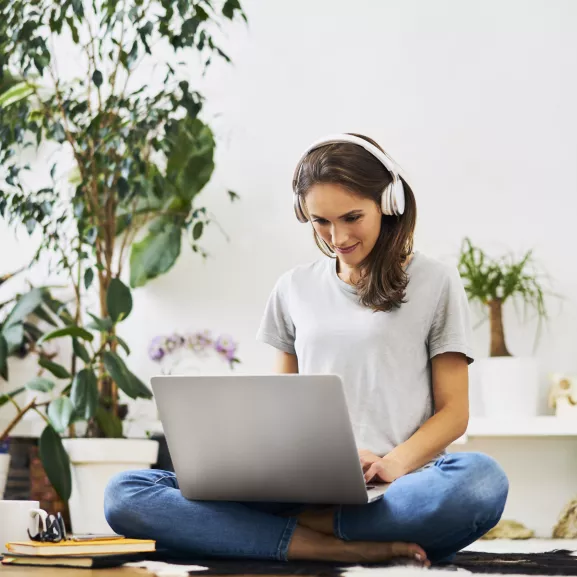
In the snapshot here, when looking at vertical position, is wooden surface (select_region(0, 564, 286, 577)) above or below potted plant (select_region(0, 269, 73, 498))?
below

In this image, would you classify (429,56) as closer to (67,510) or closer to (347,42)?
(347,42)

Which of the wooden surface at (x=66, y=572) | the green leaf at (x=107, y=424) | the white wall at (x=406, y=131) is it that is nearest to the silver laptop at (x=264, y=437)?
the wooden surface at (x=66, y=572)

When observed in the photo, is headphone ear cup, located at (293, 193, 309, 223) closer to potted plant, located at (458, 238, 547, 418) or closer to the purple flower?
potted plant, located at (458, 238, 547, 418)

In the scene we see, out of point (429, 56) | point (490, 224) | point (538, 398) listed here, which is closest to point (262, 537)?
point (538, 398)

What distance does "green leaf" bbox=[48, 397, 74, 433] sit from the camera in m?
2.75

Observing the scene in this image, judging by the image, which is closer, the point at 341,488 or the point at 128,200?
the point at 341,488

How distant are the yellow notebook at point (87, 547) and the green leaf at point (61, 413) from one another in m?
1.24

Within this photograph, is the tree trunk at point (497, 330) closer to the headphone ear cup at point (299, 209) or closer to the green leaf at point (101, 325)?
the green leaf at point (101, 325)

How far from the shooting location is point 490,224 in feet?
10.6

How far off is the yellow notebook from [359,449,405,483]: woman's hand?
0.36 meters

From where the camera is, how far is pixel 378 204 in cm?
178

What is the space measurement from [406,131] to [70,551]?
2.17m

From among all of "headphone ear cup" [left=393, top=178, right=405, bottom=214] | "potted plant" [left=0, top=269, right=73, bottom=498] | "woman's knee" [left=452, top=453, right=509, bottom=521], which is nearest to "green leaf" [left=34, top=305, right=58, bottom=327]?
"potted plant" [left=0, top=269, right=73, bottom=498]

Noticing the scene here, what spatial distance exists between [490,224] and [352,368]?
1605mm
